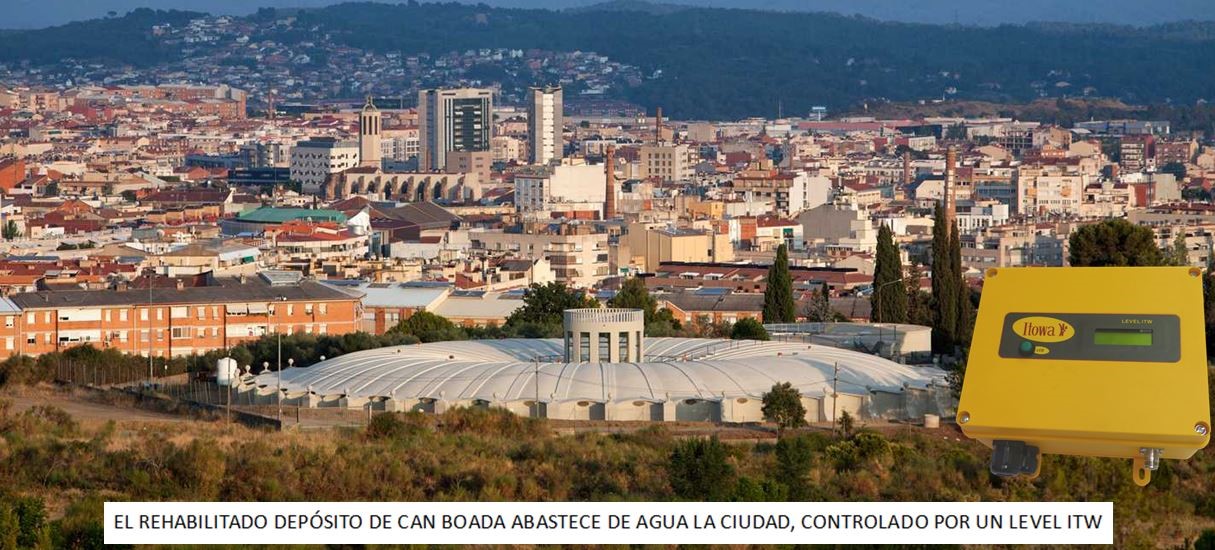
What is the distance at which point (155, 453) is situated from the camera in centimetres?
1170

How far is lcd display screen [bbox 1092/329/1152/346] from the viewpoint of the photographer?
15.1ft

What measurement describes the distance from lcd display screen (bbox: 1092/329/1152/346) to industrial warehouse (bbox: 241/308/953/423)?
11.3 metres

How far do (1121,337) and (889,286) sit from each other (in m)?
23.2

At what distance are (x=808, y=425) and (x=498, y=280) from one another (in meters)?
25.1

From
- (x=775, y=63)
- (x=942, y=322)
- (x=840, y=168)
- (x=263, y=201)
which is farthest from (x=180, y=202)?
(x=775, y=63)

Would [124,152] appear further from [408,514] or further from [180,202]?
[408,514]

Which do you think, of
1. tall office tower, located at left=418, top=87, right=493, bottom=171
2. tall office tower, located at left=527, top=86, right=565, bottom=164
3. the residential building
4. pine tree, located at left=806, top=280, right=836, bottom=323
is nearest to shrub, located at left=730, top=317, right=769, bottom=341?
pine tree, located at left=806, top=280, right=836, bottom=323

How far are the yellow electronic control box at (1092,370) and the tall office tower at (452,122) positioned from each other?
101497 millimetres

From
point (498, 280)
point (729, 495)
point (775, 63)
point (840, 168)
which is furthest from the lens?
point (775, 63)

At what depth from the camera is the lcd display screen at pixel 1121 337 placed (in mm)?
4605

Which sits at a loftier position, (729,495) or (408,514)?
(408,514)

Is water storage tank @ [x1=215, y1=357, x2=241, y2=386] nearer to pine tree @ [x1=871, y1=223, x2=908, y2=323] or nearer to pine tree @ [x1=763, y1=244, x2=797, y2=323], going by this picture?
pine tree @ [x1=763, y1=244, x2=797, y2=323]

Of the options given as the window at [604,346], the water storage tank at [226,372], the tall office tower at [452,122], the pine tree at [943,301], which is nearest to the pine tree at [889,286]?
the pine tree at [943,301]
